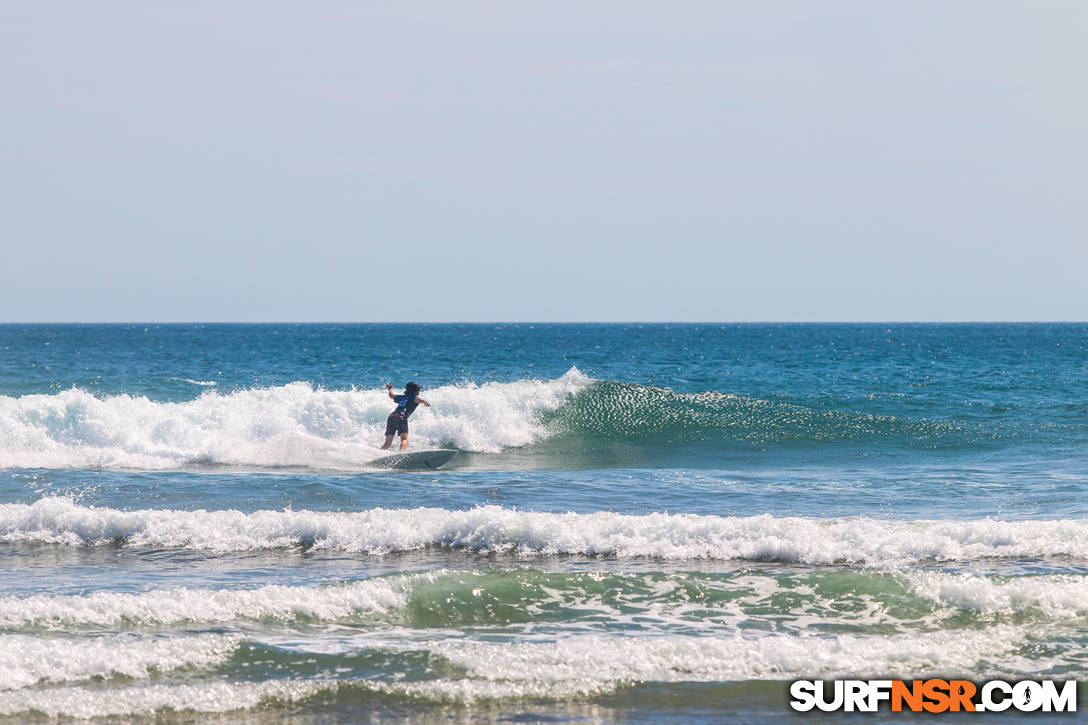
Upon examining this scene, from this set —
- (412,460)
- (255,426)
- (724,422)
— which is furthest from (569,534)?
(724,422)

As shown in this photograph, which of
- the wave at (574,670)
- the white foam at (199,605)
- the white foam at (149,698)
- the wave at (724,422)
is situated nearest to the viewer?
the white foam at (149,698)

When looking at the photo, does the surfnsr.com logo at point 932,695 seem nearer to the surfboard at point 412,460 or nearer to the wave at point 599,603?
the wave at point 599,603

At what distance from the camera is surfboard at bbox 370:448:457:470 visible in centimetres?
1948

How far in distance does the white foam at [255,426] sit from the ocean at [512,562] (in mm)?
91

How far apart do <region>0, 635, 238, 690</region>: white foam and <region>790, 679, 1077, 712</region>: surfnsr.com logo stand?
182 inches

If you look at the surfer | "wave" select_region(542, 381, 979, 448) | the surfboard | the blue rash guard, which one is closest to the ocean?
"wave" select_region(542, 381, 979, 448)

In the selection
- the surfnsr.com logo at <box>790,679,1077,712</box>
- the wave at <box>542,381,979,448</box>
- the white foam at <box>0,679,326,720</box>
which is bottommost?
the white foam at <box>0,679,326,720</box>

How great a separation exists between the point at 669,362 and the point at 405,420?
1472 inches

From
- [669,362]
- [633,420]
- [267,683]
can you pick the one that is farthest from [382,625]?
[669,362]

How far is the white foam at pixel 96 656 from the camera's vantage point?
25.6 ft

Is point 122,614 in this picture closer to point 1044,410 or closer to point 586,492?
point 586,492

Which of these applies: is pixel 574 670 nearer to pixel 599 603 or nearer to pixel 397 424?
pixel 599 603

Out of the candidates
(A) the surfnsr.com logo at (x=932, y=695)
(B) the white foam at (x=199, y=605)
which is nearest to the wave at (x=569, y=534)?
(B) the white foam at (x=199, y=605)

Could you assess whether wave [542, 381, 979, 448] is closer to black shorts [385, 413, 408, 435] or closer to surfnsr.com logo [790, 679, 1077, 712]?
black shorts [385, 413, 408, 435]
